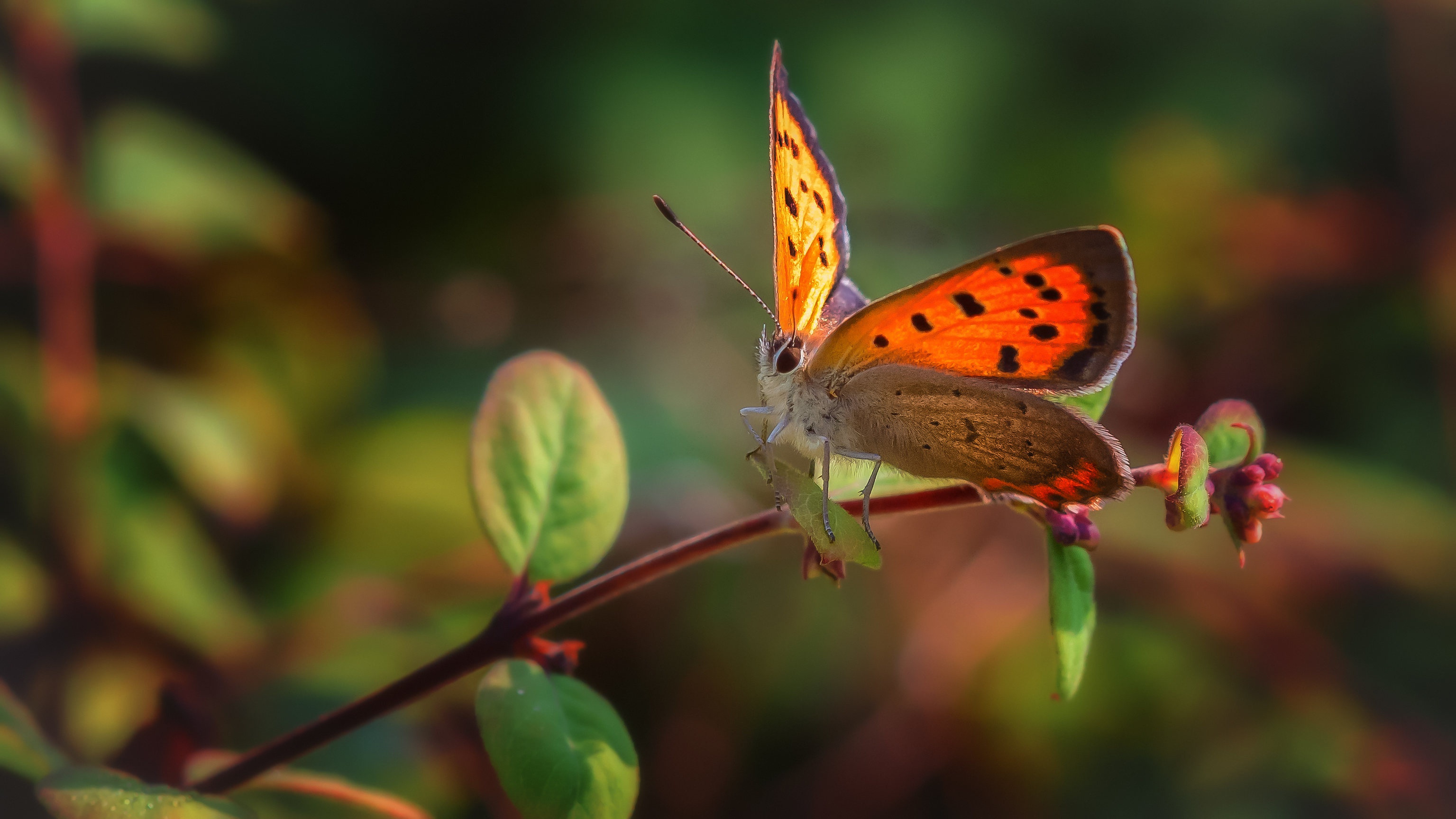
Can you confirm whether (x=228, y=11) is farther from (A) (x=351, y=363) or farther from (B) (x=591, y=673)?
(B) (x=591, y=673)

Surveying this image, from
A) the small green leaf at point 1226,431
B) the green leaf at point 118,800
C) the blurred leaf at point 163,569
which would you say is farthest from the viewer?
the blurred leaf at point 163,569

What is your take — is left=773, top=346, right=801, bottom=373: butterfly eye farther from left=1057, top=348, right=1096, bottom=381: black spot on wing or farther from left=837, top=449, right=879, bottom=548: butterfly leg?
left=1057, top=348, right=1096, bottom=381: black spot on wing

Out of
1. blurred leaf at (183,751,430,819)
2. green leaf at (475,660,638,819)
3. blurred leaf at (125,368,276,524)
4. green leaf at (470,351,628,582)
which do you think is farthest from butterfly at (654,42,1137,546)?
blurred leaf at (125,368,276,524)

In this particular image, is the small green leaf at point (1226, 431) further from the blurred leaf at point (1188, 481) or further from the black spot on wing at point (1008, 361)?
the black spot on wing at point (1008, 361)

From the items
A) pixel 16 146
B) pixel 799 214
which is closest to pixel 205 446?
pixel 16 146

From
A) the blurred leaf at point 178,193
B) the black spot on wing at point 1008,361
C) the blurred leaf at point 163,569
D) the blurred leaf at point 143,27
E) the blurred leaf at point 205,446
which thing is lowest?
the blurred leaf at point 163,569

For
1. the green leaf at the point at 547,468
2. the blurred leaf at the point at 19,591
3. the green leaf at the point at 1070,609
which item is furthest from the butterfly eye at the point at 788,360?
the blurred leaf at the point at 19,591
